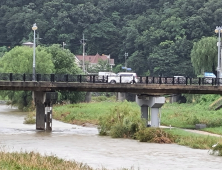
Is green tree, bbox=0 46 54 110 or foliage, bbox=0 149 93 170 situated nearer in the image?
foliage, bbox=0 149 93 170

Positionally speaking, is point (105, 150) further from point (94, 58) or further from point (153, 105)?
point (94, 58)

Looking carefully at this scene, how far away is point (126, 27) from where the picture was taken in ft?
538

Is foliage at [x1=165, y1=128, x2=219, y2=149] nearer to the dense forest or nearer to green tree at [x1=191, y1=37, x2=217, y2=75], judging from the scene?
green tree at [x1=191, y1=37, x2=217, y2=75]

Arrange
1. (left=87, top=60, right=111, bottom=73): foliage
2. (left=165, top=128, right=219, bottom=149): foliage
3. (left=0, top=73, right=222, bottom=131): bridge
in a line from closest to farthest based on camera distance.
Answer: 1. (left=165, top=128, right=219, bottom=149): foliage
2. (left=0, top=73, right=222, bottom=131): bridge
3. (left=87, top=60, right=111, bottom=73): foliage

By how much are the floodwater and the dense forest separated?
86.0 meters

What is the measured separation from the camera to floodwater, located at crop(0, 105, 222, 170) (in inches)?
1518

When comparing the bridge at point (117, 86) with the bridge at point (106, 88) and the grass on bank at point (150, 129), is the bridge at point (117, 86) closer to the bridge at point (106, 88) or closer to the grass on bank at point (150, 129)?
the bridge at point (106, 88)

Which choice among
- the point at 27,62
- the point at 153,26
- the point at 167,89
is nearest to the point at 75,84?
the point at 167,89

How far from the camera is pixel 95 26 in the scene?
542 feet

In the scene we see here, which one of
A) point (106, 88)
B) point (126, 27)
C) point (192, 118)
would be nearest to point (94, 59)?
point (126, 27)

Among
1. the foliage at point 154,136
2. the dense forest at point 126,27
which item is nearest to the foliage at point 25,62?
the foliage at point 154,136

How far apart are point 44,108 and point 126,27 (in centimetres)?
10394

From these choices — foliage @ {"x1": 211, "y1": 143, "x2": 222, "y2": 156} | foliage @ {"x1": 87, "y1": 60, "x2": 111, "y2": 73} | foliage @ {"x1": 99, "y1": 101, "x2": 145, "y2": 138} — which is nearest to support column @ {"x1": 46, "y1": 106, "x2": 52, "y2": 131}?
foliage @ {"x1": 99, "y1": 101, "x2": 145, "y2": 138}

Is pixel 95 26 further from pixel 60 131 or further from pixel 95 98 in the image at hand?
pixel 60 131
